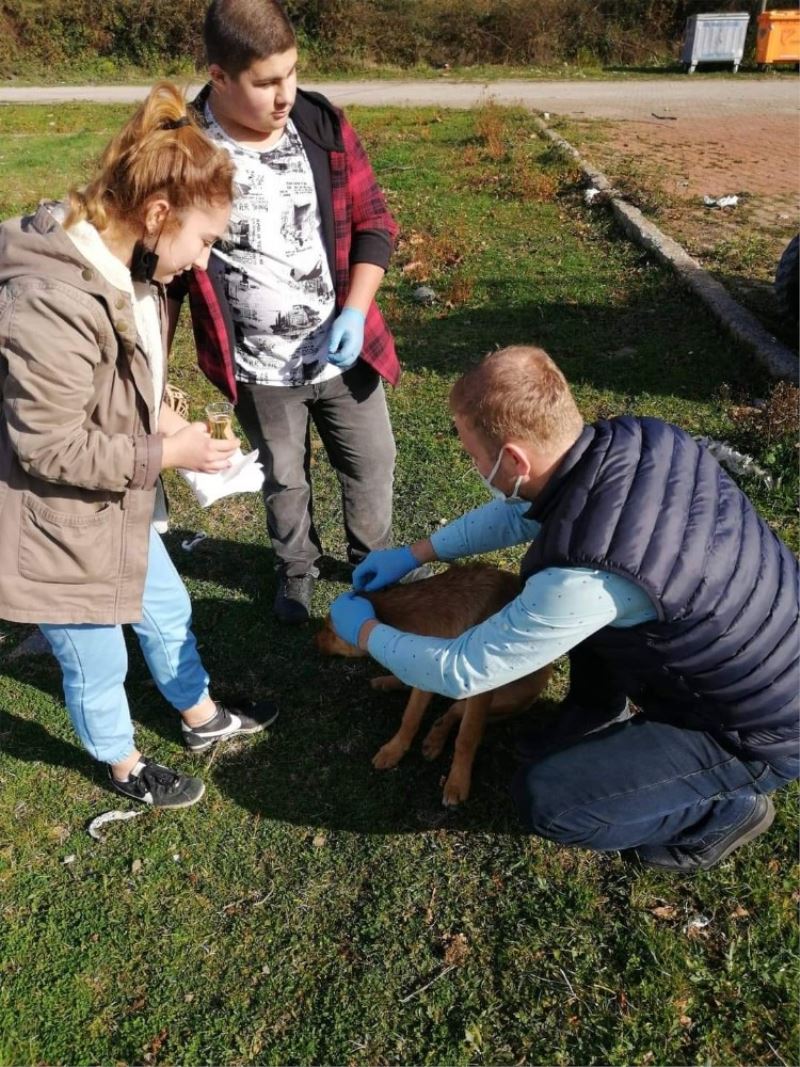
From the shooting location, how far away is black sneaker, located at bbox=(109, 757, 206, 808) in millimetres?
2822

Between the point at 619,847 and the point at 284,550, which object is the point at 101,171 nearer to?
the point at 284,550

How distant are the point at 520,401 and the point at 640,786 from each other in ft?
3.79

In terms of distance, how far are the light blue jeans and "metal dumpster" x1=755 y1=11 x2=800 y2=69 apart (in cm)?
1994

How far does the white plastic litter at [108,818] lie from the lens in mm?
2811

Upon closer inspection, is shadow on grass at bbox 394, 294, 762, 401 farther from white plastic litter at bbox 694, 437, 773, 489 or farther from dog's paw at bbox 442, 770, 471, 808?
dog's paw at bbox 442, 770, 471, 808

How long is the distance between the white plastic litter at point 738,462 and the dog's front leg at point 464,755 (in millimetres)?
2196

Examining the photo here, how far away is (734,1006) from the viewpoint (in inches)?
89.1

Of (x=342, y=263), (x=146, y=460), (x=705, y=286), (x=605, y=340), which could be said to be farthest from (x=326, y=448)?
(x=705, y=286)

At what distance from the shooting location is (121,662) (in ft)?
8.27

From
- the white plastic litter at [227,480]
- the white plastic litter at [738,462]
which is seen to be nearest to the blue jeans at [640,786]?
the white plastic litter at [227,480]

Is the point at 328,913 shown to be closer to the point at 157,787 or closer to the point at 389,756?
the point at 389,756

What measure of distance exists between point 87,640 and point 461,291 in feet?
17.0

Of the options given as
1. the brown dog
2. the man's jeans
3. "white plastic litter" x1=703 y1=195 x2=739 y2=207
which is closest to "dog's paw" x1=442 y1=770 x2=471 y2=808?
the brown dog

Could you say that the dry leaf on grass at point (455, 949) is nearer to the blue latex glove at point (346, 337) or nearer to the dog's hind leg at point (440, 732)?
the dog's hind leg at point (440, 732)
